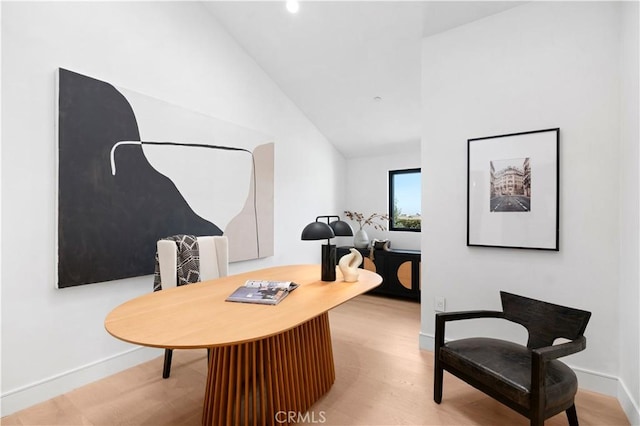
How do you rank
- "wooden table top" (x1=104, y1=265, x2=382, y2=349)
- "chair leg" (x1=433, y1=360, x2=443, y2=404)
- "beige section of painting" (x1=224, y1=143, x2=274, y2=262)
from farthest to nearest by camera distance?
"beige section of painting" (x1=224, y1=143, x2=274, y2=262), "chair leg" (x1=433, y1=360, x2=443, y2=404), "wooden table top" (x1=104, y1=265, x2=382, y2=349)

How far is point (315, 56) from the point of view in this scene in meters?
3.22

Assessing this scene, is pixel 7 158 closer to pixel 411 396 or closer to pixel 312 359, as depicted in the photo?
pixel 312 359

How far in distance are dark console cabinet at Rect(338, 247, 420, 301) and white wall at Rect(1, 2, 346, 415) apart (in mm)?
2885

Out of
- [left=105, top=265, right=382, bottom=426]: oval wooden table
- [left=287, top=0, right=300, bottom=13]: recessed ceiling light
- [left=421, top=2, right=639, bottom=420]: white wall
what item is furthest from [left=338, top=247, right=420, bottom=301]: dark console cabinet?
[left=287, top=0, right=300, bottom=13]: recessed ceiling light

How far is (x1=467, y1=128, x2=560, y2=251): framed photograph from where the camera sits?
2156 millimetres

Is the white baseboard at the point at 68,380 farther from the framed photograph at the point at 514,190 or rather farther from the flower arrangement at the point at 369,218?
the flower arrangement at the point at 369,218

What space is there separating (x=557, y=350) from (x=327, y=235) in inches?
50.8

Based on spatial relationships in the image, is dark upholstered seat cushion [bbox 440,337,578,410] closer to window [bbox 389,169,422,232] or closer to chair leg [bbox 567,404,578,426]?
chair leg [bbox 567,404,578,426]

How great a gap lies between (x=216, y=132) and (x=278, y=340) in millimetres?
2162

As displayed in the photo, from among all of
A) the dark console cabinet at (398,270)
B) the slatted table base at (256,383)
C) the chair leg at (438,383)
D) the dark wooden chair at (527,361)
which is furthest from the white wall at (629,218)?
the dark console cabinet at (398,270)

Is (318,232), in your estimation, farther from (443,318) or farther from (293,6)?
(293,6)

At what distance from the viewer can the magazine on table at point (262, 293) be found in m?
1.55

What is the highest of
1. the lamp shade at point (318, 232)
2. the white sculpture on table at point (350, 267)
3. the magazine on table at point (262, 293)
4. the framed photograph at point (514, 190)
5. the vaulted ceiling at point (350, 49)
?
the vaulted ceiling at point (350, 49)

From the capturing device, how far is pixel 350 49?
120 inches
